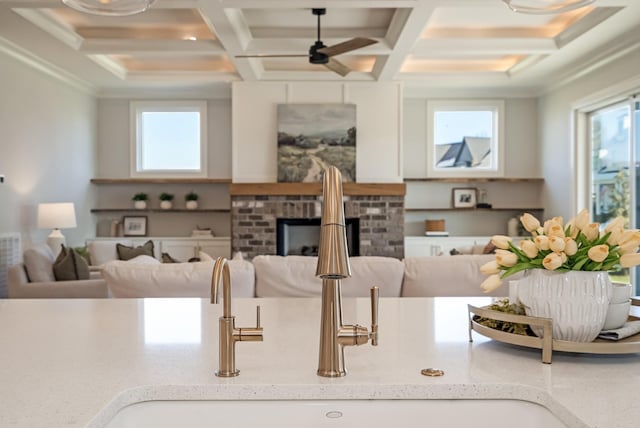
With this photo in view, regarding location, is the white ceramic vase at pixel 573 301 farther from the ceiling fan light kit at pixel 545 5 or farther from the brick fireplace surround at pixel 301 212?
the brick fireplace surround at pixel 301 212

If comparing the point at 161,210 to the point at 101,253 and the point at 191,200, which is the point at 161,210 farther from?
the point at 101,253

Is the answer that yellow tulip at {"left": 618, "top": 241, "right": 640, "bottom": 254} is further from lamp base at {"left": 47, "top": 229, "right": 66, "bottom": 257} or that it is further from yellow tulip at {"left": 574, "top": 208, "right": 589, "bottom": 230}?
lamp base at {"left": 47, "top": 229, "right": 66, "bottom": 257}

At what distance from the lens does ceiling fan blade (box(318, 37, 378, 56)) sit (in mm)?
4773

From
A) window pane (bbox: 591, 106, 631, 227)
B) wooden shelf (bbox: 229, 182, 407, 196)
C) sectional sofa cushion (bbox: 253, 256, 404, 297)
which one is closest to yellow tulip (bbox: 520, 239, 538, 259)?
sectional sofa cushion (bbox: 253, 256, 404, 297)

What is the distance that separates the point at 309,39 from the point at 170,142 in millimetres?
3274

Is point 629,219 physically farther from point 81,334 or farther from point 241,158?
point 81,334

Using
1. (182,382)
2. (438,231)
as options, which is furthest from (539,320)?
(438,231)

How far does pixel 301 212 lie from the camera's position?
7.44 meters

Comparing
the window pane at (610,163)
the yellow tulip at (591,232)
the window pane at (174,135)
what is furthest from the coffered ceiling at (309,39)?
the yellow tulip at (591,232)

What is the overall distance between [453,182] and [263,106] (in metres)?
2.78

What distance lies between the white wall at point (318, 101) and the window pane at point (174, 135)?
117 centimetres

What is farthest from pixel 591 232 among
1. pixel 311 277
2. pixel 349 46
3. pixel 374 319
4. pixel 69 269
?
pixel 69 269

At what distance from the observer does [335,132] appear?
748 cm

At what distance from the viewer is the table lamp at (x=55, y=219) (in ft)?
20.1
